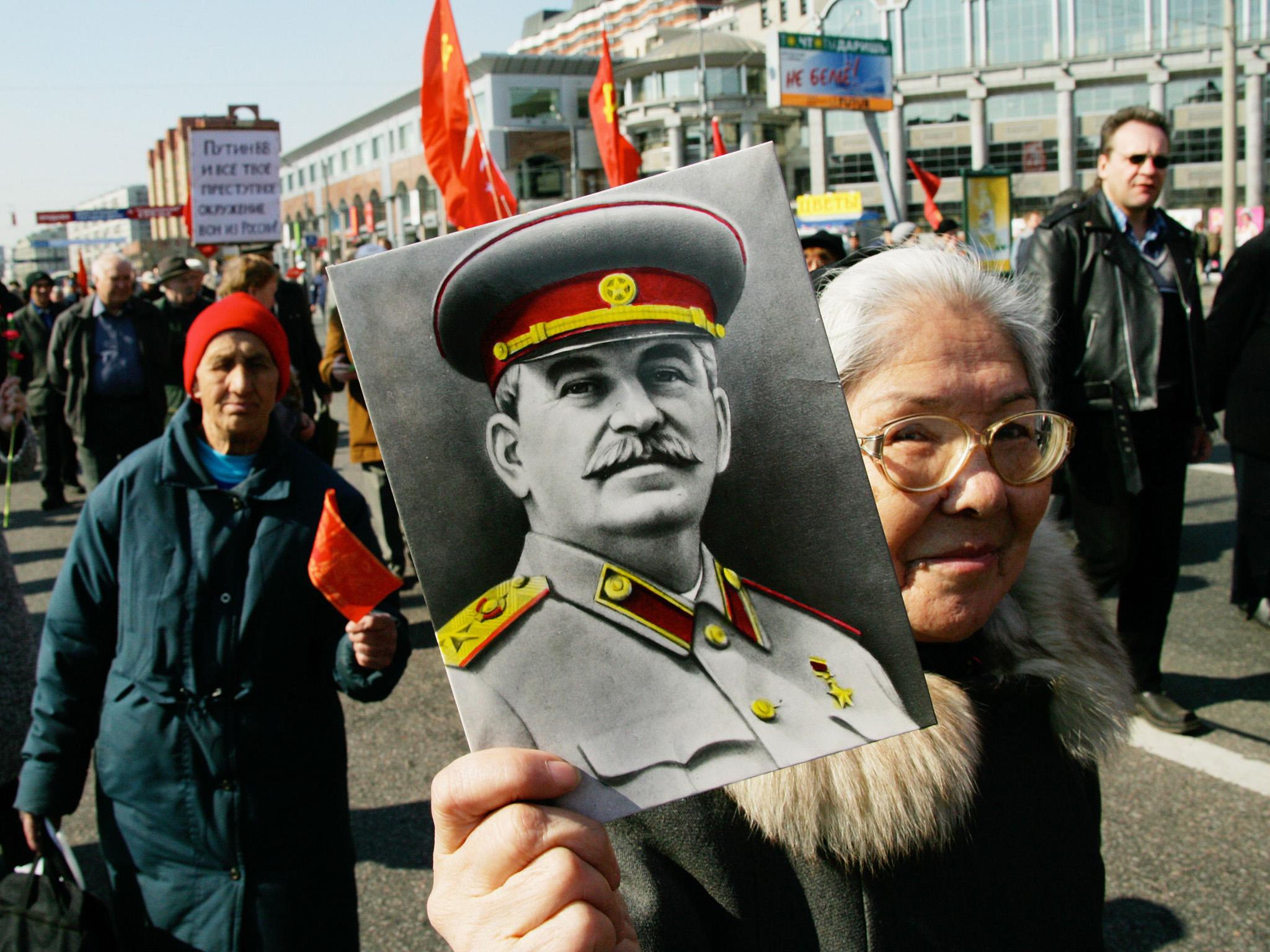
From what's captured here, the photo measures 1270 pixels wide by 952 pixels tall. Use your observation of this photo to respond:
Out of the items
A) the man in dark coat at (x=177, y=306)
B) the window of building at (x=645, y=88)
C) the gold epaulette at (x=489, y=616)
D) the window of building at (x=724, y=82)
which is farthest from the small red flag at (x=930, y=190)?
the window of building at (x=724, y=82)

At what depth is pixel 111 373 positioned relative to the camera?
272 inches

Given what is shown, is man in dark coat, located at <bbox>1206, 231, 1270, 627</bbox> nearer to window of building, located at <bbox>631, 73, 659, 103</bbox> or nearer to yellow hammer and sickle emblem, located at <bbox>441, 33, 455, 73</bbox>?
yellow hammer and sickle emblem, located at <bbox>441, 33, 455, 73</bbox>

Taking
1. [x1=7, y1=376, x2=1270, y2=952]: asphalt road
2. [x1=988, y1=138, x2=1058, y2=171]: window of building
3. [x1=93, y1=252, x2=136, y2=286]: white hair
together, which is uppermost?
[x1=988, y1=138, x2=1058, y2=171]: window of building

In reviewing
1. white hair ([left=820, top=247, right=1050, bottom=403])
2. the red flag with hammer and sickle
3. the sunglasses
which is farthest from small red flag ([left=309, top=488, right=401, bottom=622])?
the red flag with hammer and sickle

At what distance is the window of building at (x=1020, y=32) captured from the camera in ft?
196

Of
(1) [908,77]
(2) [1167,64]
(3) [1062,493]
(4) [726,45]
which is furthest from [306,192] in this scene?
(3) [1062,493]

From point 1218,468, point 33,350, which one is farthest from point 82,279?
point 1218,468

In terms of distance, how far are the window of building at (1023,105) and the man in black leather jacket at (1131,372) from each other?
62231 millimetres

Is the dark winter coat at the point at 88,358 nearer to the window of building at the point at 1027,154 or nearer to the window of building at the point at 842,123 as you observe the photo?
the window of building at the point at 1027,154

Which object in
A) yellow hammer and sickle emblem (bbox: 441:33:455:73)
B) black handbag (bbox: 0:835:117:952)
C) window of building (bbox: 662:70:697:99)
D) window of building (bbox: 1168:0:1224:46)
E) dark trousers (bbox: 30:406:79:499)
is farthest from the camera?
window of building (bbox: 662:70:697:99)

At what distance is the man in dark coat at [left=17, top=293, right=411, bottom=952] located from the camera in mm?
2348

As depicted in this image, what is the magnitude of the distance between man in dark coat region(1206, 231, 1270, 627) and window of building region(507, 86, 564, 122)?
6898 cm

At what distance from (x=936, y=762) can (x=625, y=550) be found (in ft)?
1.74

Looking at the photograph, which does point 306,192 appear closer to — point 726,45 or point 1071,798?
point 726,45
